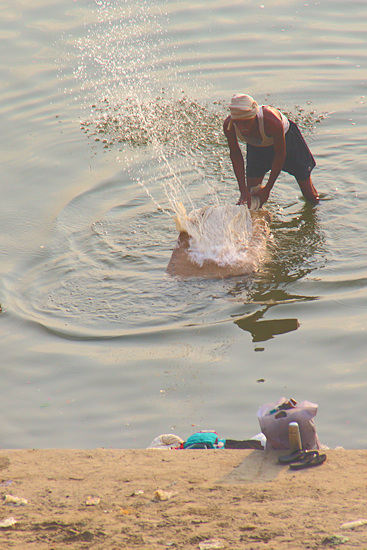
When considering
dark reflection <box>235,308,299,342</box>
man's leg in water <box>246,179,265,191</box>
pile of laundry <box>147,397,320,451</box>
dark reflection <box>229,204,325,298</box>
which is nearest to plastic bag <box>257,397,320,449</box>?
pile of laundry <box>147,397,320,451</box>

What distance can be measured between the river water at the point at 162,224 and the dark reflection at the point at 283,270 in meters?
0.02

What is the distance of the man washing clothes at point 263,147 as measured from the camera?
5.65 meters

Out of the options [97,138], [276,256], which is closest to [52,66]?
[97,138]

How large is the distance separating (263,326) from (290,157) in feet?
6.85

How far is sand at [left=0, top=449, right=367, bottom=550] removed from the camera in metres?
2.75

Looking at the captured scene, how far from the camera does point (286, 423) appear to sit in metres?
3.32

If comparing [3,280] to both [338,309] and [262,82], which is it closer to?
[338,309]

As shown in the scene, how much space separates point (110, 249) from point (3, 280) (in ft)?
3.59

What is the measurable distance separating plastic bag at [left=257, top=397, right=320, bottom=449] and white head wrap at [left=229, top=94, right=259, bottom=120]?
3.02 meters

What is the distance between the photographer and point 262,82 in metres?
10.2

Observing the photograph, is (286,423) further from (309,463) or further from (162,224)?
(162,224)

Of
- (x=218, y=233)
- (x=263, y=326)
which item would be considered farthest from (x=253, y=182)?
(x=263, y=326)

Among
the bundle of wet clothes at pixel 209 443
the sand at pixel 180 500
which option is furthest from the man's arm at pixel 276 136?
the sand at pixel 180 500

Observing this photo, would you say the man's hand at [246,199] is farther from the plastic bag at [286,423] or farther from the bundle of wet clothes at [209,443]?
the plastic bag at [286,423]
